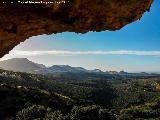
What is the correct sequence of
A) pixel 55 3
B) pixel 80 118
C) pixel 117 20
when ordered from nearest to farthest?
1. pixel 55 3
2. pixel 117 20
3. pixel 80 118

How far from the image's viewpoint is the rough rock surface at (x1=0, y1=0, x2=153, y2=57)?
63.6 ft

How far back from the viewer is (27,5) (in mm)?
19188

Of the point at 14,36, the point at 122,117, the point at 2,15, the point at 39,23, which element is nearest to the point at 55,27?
the point at 39,23

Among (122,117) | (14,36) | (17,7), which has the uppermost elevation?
(17,7)

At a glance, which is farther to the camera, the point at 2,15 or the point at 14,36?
the point at 14,36

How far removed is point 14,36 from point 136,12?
29.4 ft

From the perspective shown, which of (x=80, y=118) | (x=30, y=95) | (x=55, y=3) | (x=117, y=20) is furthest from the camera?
(x=30, y=95)

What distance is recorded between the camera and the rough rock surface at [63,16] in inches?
763

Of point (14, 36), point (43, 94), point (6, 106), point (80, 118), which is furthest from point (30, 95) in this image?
point (14, 36)

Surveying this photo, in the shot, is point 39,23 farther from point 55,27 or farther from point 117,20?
point 117,20

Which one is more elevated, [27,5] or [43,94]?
[27,5]

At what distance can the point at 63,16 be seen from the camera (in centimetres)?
2105

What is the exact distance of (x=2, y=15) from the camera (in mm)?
19172

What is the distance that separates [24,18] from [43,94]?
163646 millimetres
